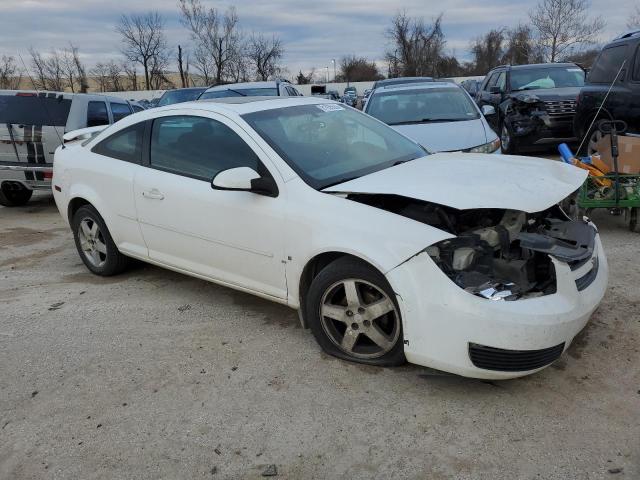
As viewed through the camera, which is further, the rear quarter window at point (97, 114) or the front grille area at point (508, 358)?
the rear quarter window at point (97, 114)

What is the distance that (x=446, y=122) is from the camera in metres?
7.09

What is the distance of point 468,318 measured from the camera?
263 cm

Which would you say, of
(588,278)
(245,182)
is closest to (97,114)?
(245,182)

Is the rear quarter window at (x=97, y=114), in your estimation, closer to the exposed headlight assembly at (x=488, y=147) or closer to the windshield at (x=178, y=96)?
the windshield at (x=178, y=96)

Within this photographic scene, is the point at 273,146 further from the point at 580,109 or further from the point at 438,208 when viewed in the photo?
the point at 580,109

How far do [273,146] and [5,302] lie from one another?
2.81 meters

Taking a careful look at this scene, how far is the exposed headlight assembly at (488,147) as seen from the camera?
6.34 metres

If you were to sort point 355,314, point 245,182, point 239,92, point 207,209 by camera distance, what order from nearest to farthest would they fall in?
1. point 355,314
2. point 245,182
3. point 207,209
4. point 239,92

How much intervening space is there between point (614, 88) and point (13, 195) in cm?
925

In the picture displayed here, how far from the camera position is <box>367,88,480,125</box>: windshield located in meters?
7.32

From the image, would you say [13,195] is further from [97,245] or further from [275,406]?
[275,406]

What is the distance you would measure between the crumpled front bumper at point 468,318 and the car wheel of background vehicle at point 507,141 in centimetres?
737

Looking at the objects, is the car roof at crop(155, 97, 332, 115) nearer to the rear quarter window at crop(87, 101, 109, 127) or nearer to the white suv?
the rear quarter window at crop(87, 101, 109, 127)

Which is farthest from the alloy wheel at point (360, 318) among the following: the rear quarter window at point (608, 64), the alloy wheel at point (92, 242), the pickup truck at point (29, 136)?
the pickup truck at point (29, 136)
